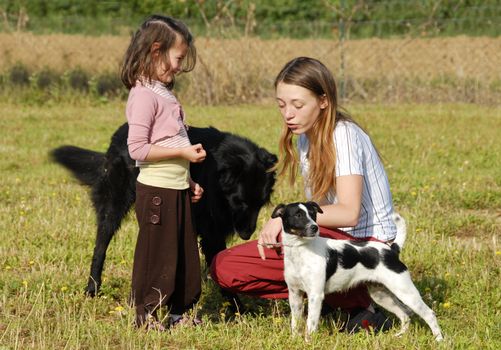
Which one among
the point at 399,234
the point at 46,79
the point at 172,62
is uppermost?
the point at 172,62

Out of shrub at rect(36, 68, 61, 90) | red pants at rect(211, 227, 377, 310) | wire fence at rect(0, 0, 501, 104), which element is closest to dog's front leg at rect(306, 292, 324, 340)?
red pants at rect(211, 227, 377, 310)

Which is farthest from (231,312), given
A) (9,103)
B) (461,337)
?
(9,103)

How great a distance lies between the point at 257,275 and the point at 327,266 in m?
0.62

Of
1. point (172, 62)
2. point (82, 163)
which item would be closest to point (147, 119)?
point (172, 62)

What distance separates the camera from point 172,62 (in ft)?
13.6

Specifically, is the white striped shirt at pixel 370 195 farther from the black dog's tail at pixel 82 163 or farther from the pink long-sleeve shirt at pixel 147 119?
the black dog's tail at pixel 82 163

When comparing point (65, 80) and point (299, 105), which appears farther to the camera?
point (65, 80)

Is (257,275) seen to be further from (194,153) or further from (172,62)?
(172,62)

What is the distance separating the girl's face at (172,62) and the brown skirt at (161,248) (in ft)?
1.86

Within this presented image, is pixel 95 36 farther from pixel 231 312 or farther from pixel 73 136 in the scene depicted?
pixel 231 312

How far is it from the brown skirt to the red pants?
0.20 m

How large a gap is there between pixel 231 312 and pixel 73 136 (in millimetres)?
6996

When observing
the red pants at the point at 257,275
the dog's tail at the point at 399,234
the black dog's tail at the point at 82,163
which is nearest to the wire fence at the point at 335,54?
the black dog's tail at the point at 82,163

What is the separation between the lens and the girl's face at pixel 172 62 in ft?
13.5
